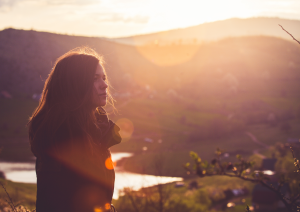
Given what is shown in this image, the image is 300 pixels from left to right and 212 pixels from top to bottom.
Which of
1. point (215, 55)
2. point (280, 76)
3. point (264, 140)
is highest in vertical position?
point (215, 55)

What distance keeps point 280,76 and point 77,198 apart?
546 feet

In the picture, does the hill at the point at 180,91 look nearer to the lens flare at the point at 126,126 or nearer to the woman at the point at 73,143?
the lens flare at the point at 126,126

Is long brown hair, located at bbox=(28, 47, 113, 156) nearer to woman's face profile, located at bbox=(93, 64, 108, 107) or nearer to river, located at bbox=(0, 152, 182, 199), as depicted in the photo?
woman's face profile, located at bbox=(93, 64, 108, 107)

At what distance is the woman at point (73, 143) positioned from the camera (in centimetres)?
184

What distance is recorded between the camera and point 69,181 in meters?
1.84

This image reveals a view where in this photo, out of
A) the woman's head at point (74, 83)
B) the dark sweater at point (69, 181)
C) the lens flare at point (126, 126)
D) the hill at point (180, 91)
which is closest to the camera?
the dark sweater at point (69, 181)

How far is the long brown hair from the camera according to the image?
1.88 meters

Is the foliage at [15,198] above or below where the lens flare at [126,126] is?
above

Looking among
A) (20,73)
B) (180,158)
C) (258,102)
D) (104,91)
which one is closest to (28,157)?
(20,73)

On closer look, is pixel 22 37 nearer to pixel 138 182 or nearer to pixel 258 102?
pixel 138 182

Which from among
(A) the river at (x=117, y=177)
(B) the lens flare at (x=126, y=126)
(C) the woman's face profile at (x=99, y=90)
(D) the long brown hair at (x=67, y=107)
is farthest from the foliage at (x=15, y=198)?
(B) the lens flare at (x=126, y=126)

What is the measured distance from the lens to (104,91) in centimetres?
229

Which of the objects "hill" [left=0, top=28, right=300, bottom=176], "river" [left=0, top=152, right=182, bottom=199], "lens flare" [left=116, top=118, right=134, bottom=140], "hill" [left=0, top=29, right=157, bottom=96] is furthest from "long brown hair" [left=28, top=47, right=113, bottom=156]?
"lens flare" [left=116, top=118, right=134, bottom=140]

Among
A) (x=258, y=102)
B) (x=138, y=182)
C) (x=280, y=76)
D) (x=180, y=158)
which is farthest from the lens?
(x=280, y=76)
